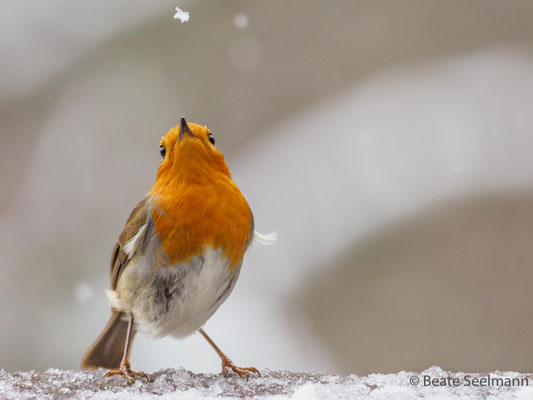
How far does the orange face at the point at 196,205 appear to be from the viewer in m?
2.30

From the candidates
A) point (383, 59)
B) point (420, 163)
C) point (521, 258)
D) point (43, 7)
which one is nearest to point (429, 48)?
point (383, 59)

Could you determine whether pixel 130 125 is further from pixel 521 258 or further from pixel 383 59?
pixel 521 258

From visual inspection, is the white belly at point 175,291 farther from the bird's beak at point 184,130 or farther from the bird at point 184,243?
the bird's beak at point 184,130

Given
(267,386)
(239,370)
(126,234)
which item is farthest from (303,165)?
(267,386)

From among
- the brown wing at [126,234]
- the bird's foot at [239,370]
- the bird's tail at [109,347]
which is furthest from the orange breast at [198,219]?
the bird's tail at [109,347]

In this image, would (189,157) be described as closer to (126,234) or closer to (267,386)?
Result: (126,234)

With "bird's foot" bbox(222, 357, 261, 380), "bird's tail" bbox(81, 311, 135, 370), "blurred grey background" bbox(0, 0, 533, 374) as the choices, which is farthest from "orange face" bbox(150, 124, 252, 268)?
"blurred grey background" bbox(0, 0, 533, 374)

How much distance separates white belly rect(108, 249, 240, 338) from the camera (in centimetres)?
237

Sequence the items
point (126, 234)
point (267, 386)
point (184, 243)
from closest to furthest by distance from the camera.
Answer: point (267, 386), point (184, 243), point (126, 234)

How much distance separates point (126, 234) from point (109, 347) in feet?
2.27

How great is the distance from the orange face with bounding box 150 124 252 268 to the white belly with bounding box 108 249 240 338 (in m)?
0.06

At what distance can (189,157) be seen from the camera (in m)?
2.38

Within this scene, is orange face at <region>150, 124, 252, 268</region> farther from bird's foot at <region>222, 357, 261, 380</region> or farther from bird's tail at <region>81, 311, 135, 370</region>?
bird's tail at <region>81, 311, 135, 370</region>

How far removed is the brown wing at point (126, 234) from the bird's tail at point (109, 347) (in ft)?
0.88
